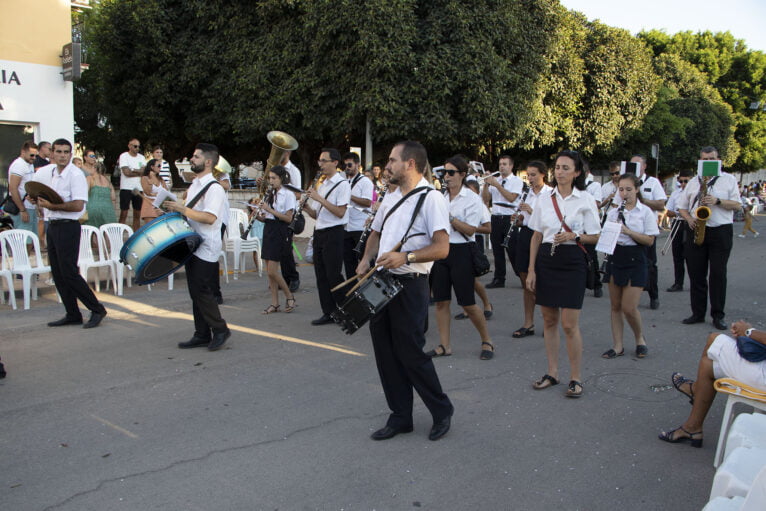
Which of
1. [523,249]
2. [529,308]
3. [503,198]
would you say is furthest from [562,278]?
[503,198]

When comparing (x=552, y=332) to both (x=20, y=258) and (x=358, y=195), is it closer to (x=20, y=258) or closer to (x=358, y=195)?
(x=358, y=195)

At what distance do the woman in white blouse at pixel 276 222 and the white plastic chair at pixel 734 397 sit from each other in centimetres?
536

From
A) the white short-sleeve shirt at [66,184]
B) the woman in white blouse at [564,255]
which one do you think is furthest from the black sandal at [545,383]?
the white short-sleeve shirt at [66,184]

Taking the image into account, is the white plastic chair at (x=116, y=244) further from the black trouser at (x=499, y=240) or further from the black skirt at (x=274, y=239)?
the black trouser at (x=499, y=240)

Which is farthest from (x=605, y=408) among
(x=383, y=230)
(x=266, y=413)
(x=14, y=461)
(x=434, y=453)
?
(x=14, y=461)

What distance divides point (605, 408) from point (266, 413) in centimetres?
261

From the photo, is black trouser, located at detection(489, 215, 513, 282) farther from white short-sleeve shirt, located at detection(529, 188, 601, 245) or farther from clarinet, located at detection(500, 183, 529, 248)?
white short-sleeve shirt, located at detection(529, 188, 601, 245)

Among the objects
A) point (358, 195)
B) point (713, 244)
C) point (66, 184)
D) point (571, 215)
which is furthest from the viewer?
point (358, 195)

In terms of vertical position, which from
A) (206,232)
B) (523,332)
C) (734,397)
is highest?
(206,232)

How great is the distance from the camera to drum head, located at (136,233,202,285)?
607cm

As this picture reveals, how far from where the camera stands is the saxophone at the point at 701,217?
7383 mm

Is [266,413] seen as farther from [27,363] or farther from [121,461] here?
[27,363]

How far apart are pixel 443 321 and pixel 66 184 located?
4418mm

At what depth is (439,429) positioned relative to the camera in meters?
4.29
